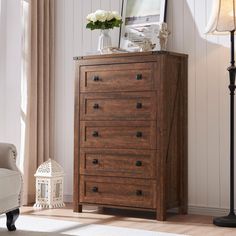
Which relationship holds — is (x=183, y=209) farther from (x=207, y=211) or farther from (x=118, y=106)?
(x=118, y=106)

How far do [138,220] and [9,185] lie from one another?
3.70 feet

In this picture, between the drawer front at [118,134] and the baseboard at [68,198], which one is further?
the baseboard at [68,198]

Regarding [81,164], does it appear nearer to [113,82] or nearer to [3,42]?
[113,82]

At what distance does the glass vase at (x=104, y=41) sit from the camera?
5.04m

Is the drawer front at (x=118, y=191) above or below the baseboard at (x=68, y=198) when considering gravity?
above

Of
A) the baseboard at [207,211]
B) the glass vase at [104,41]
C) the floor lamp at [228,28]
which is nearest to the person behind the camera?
the floor lamp at [228,28]

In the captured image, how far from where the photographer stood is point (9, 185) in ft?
13.2

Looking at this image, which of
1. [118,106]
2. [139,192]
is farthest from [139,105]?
[139,192]

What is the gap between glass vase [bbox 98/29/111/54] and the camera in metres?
5.04

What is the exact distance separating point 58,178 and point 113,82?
107 centimetres

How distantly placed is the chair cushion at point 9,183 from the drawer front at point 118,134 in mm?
917

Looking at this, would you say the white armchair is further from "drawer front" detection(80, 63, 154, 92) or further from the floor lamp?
the floor lamp

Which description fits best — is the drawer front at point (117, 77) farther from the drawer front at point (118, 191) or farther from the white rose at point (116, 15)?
the drawer front at point (118, 191)

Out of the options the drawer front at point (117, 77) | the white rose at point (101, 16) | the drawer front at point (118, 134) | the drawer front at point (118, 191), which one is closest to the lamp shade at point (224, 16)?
the drawer front at point (117, 77)
